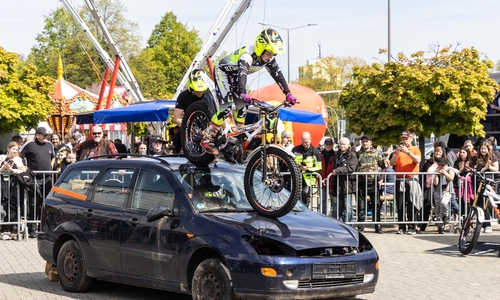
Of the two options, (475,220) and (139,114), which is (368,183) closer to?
(475,220)

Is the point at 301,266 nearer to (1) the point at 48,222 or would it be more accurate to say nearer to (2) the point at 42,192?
(1) the point at 48,222

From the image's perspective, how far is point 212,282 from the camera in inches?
305

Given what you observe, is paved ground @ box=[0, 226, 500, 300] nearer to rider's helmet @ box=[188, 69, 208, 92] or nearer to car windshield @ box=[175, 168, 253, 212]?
car windshield @ box=[175, 168, 253, 212]

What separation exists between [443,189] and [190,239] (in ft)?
30.5

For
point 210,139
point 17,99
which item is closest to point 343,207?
point 210,139

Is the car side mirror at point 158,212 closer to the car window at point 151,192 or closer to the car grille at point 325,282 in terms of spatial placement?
the car window at point 151,192

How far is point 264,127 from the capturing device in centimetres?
902

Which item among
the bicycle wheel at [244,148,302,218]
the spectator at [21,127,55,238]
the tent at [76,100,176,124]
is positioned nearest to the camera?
the bicycle wheel at [244,148,302,218]

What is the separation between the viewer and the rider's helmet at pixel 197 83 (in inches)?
406

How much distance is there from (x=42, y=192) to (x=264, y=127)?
7557 mm

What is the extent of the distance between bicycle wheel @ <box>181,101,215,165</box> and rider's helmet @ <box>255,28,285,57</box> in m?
1.19

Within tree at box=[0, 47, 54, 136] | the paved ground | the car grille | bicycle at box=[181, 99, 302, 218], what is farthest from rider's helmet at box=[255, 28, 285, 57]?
tree at box=[0, 47, 54, 136]

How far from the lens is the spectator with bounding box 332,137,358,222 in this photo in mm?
15380

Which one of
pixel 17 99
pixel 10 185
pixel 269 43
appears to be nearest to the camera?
pixel 269 43
